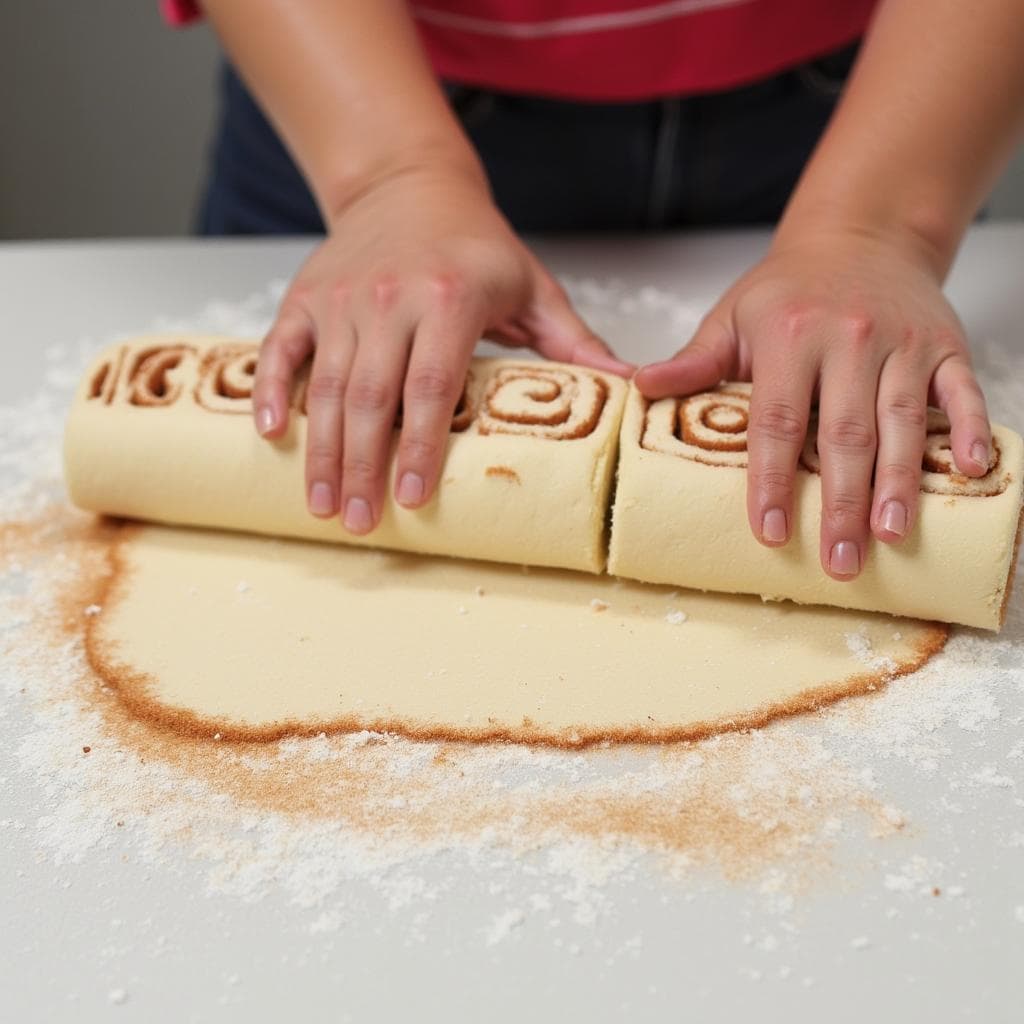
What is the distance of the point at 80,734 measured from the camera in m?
1.24

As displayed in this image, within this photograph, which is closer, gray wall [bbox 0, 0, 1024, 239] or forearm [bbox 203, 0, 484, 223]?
forearm [bbox 203, 0, 484, 223]

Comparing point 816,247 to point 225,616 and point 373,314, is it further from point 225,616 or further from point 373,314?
point 225,616

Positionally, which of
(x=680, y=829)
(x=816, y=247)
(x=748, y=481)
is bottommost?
(x=680, y=829)

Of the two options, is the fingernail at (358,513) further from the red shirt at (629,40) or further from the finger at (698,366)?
the red shirt at (629,40)

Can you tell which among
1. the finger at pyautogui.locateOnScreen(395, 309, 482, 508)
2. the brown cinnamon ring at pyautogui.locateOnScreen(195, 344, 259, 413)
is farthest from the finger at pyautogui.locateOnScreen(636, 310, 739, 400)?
the brown cinnamon ring at pyautogui.locateOnScreen(195, 344, 259, 413)

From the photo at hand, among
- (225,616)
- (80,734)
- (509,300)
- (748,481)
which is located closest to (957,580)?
(748,481)

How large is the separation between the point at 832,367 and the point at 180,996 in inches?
34.0

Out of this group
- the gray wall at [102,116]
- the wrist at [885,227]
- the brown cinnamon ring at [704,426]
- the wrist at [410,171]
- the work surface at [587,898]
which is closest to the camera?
the work surface at [587,898]

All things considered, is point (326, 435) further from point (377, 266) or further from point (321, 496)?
point (377, 266)

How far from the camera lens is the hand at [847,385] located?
1.27 metres

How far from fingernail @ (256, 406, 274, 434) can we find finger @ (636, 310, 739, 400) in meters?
0.42

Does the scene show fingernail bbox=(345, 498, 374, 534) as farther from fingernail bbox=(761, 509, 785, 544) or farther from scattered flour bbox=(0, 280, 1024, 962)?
fingernail bbox=(761, 509, 785, 544)

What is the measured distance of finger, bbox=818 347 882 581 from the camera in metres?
1.27

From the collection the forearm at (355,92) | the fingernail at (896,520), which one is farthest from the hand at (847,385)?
the forearm at (355,92)
